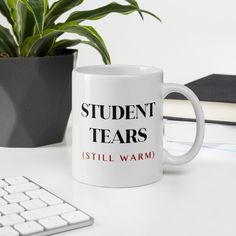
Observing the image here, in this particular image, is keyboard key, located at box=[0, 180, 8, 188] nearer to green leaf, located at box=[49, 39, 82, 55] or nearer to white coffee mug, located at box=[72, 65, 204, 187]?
white coffee mug, located at box=[72, 65, 204, 187]

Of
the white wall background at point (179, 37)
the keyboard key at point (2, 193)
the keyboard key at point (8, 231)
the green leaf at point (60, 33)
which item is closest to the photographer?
the keyboard key at point (8, 231)

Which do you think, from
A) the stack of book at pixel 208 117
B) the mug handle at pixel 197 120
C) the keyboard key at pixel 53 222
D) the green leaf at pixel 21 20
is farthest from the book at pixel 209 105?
the keyboard key at pixel 53 222

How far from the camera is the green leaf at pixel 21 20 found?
0.80 metres

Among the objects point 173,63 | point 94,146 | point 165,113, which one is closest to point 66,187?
point 94,146

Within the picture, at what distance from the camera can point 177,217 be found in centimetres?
59

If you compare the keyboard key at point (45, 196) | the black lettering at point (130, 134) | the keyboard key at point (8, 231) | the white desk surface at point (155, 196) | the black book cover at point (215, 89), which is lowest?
the white desk surface at point (155, 196)

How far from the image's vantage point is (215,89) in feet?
2.90

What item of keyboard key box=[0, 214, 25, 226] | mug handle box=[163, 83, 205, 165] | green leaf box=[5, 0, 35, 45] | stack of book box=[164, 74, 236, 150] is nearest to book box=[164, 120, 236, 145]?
stack of book box=[164, 74, 236, 150]

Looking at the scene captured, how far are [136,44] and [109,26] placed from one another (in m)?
0.07

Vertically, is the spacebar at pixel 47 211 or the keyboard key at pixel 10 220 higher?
the spacebar at pixel 47 211

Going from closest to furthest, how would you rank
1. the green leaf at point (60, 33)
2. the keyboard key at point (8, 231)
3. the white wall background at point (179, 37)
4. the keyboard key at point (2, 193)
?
the keyboard key at point (8, 231) → the keyboard key at point (2, 193) → the green leaf at point (60, 33) → the white wall background at point (179, 37)

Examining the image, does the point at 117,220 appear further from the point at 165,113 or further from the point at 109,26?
the point at 109,26

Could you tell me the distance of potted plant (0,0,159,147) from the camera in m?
0.81

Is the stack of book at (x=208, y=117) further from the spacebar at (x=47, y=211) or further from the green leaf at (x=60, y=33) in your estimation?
the spacebar at (x=47, y=211)
